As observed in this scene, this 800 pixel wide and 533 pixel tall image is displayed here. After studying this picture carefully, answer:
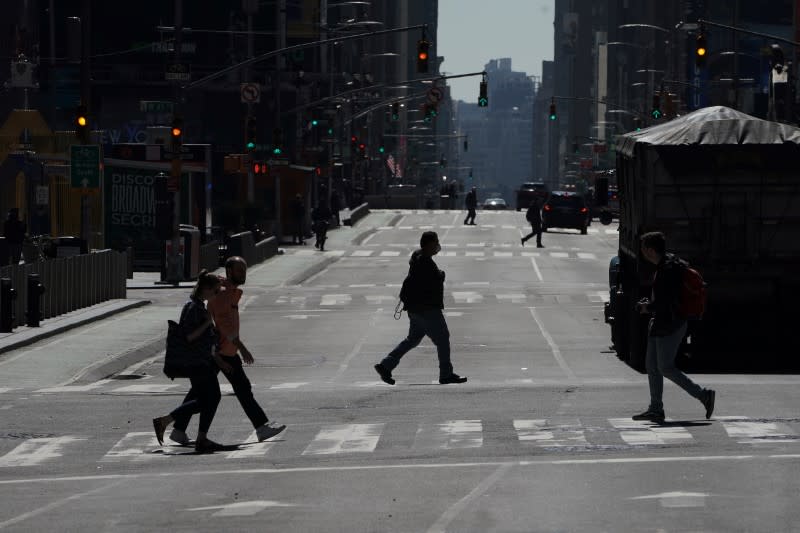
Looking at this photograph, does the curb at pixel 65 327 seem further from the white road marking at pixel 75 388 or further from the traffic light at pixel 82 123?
the traffic light at pixel 82 123

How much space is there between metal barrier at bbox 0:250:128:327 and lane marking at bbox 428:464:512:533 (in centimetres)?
1794

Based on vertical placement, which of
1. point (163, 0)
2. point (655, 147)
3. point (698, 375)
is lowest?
point (698, 375)

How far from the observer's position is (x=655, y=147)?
24.5 meters

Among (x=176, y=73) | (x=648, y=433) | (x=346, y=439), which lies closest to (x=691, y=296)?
(x=648, y=433)

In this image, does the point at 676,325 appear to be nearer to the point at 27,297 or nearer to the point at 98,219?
the point at 27,297

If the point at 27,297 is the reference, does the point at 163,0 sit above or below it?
above

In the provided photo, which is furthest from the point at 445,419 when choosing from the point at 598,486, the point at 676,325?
the point at 598,486

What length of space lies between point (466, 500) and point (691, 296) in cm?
495

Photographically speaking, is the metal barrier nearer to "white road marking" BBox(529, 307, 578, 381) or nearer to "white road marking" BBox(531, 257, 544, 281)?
"white road marking" BBox(529, 307, 578, 381)

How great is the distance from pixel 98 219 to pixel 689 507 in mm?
40033

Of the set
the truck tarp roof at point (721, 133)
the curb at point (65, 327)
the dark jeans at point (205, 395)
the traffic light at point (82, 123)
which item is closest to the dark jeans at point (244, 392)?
the dark jeans at point (205, 395)

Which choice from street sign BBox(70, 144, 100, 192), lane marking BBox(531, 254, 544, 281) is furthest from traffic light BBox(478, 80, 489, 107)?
street sign BBox(70, 144, 100, 192)

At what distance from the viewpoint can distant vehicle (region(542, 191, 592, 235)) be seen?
8044 centimetres

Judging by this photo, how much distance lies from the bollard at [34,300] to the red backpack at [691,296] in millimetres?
16423
